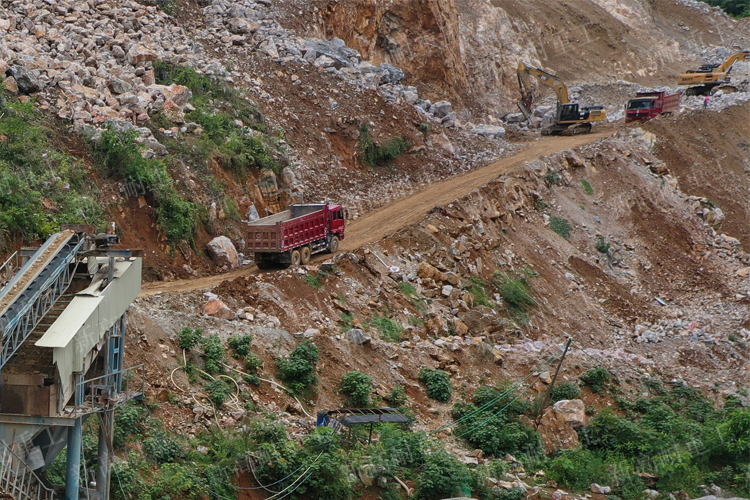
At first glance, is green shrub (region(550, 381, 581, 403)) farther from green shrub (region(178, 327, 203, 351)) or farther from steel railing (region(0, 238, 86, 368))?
steel railing (region(0, 238, 86, 368))

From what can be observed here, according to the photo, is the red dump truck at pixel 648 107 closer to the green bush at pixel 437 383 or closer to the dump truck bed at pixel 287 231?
the dump truck bed at pixel 287 231

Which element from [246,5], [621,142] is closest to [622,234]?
[621,142]

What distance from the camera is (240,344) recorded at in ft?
72.6

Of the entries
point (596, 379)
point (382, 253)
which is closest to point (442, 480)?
point (596, 379)

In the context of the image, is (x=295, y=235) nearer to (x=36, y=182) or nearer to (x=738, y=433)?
(x=36, y=182)

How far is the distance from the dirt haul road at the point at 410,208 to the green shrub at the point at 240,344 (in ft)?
10.3

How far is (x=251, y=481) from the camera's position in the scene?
60.4 ft

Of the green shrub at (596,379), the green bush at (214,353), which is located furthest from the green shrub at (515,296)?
the green bush at (214,353)

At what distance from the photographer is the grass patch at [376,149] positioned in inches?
1516

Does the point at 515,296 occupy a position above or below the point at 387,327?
above

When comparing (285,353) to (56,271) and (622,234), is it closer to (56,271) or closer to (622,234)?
(56,271)

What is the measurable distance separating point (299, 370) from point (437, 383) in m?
3.99

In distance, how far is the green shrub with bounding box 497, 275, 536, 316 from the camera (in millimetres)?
30281

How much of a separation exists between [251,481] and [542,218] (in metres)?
20.8
